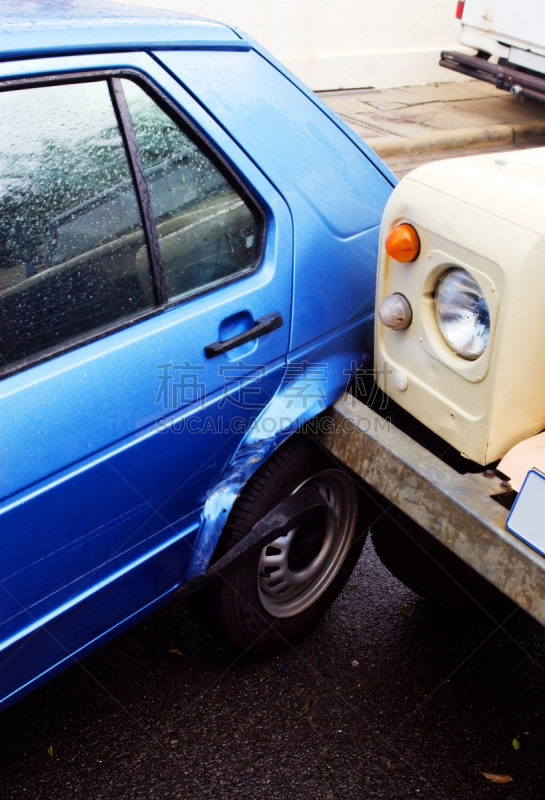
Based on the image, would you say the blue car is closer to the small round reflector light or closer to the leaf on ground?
the small round reflector light

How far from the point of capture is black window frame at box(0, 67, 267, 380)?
62.7 inches

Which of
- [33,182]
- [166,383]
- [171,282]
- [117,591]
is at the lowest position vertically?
[117,591]

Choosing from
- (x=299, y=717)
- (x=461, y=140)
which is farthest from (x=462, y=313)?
(x=461, y=140)

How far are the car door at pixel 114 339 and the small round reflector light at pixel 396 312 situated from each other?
0.27 metres

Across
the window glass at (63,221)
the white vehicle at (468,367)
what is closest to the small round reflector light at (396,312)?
the white vehicle at (468,367)

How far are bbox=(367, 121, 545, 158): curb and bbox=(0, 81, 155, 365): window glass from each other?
5320mm

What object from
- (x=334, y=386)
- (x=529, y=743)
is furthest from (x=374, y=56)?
(x=529, y=743)

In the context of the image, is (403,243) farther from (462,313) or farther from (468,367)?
(468,367)

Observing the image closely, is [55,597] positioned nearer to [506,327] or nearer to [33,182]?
[33,182]

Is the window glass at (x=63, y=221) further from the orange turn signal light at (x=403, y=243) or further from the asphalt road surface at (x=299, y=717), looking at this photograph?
the asphalt road surface at (x=299, y=717)

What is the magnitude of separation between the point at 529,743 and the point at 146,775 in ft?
3.66

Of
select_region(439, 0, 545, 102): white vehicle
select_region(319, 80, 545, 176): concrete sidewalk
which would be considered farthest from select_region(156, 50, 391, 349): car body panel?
select_region(439, 0, 545, 102): white vehicle

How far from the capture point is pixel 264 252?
199 centimetres

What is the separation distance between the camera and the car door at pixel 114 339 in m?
1.58
